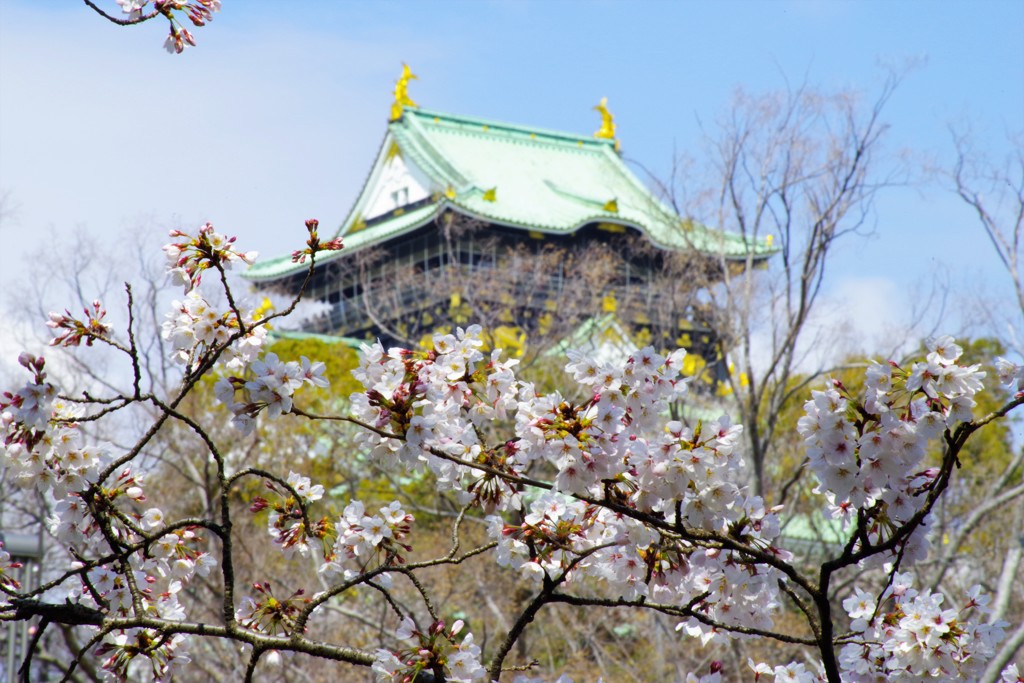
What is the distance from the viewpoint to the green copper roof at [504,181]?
24.4 meters

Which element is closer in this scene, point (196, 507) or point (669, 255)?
point (196, 507)

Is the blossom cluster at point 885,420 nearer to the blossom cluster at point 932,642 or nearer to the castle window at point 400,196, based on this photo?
the blossom cluster at point 932,642

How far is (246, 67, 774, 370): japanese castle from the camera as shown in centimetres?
1661

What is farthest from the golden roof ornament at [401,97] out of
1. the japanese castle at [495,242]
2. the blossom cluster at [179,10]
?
the blossom cluster at [179,10]

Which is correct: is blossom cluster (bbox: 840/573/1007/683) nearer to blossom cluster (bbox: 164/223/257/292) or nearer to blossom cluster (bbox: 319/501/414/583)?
blossom cluster (bbox: 319/501/414/583)

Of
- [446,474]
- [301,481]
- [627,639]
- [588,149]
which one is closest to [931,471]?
[446,474]

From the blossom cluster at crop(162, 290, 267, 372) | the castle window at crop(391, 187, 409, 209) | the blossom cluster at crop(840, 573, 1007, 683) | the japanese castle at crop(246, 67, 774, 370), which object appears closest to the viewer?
the blossom cluster at crop(840, 573, 1007, 683)

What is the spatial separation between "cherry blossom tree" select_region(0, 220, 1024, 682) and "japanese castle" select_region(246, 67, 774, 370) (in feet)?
36.7

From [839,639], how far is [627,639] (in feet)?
38.9

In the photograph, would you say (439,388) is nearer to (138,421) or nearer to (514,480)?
(514,480)

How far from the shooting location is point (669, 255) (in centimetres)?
1584

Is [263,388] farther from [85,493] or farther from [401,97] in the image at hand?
[401,97]

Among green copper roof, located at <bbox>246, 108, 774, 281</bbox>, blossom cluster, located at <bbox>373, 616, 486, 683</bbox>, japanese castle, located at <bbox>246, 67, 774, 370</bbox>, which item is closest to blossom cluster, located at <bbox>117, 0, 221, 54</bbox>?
blossom cluster, located at <bbox>373, 616, 486, 683</bbox>

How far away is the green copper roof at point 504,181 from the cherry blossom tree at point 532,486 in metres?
18.6
